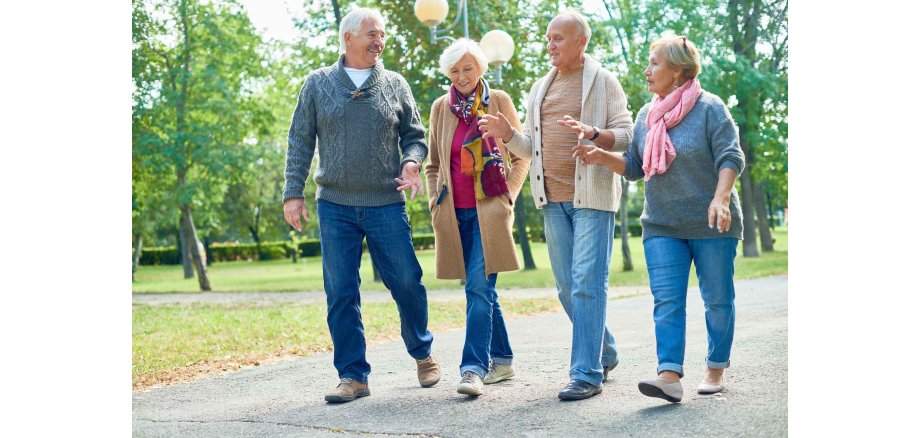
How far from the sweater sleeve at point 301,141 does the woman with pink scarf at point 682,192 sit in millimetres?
1496

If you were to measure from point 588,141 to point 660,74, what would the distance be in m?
0.55

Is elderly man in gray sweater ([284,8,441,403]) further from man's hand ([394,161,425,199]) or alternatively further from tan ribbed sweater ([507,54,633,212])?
tan ribbed sweater ([507,54,633,212])

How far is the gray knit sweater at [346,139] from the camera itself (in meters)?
5.14

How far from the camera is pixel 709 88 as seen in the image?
20.5 m

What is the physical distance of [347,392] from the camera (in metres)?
5.06

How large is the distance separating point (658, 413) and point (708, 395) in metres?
0.50

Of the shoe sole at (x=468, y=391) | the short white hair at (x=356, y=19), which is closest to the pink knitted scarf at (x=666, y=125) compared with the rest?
the shoe sole at (x=468, y=391)

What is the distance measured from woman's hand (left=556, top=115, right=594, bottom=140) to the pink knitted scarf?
28 centimetres

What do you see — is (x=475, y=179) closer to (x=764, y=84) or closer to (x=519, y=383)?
(x=519, y=383)

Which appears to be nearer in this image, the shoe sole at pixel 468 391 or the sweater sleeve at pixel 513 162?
the shoe sole at pixel 468 391

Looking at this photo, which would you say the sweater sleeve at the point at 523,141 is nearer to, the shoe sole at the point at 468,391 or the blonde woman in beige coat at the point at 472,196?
the blonde woman in beige coat at the point at 472,196

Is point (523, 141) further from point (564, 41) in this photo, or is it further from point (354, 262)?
point (354, 262)

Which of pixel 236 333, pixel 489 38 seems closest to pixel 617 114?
pixel 236 333

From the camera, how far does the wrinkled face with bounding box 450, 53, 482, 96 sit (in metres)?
5.14
